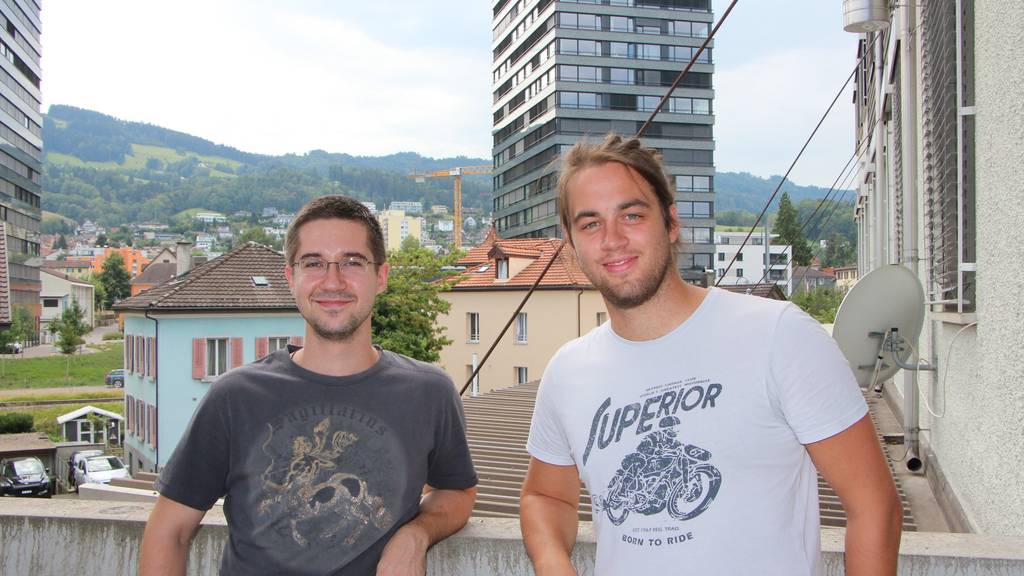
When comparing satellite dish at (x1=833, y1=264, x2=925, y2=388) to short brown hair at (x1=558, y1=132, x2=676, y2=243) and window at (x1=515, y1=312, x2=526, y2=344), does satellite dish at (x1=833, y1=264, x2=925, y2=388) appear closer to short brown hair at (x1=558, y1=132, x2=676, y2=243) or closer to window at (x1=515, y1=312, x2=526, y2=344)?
short brown hair at (x1=558, y1=132, x2=676, y2=243)

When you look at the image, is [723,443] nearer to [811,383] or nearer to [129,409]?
[811,383]

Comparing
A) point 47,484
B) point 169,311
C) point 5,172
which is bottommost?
point 47,484

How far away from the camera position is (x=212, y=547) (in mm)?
2518

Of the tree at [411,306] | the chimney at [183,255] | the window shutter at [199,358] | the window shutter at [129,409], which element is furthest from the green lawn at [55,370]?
the tree at [411,306]

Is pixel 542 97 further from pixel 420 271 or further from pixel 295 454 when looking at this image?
pixel 295 454

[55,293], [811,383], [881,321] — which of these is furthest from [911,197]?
[55,293]

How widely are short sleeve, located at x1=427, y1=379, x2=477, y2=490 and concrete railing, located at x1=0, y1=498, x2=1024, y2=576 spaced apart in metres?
0.20

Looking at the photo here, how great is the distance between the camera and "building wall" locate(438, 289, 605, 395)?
3569 cm

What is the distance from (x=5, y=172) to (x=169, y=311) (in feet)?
211

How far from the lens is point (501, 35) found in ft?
318

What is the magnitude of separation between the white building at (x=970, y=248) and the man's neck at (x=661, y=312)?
1543mm

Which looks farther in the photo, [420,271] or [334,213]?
[420,271]

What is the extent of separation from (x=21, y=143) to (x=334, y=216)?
9743cm

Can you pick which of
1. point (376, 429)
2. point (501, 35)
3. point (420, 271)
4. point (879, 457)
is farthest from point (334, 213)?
point (501, 35)
